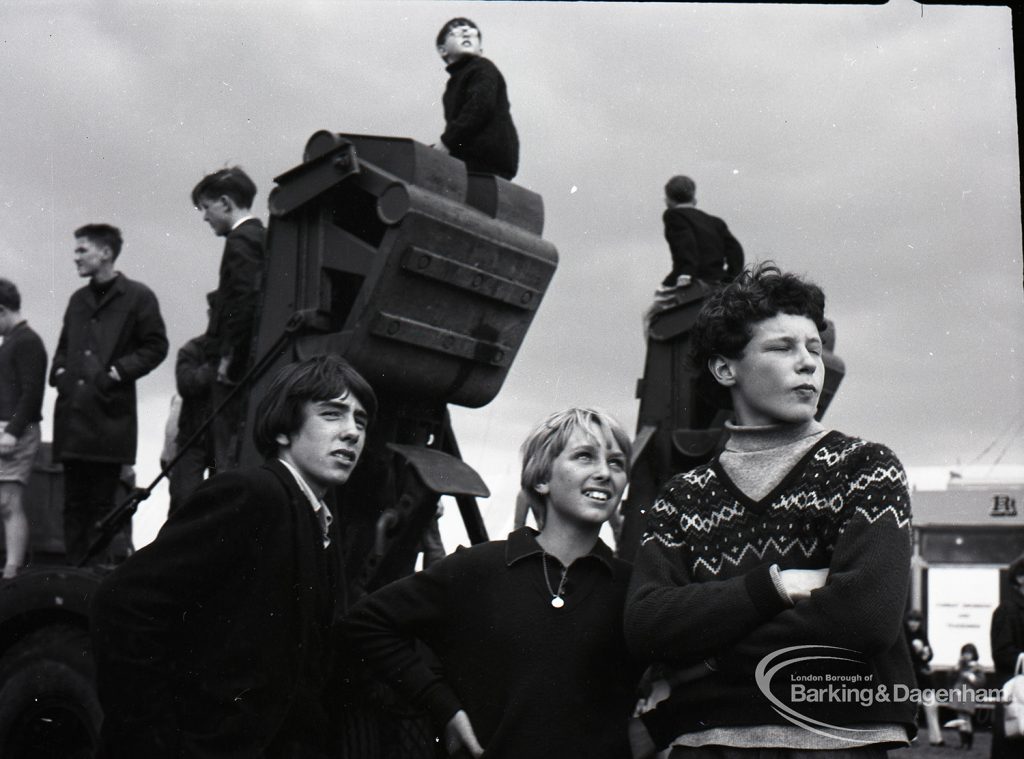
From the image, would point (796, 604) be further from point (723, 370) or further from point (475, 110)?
point (475, 110)

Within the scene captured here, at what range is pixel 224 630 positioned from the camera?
9.93 feet

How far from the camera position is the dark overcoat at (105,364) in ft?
19.3

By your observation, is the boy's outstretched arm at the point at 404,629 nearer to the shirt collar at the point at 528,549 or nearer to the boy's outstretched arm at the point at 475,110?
the shirt collar at the point at 528,549

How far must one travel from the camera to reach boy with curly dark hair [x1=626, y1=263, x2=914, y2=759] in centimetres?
253

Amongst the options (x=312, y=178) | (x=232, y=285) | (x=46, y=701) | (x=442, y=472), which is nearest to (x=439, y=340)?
(x=442, y=472)

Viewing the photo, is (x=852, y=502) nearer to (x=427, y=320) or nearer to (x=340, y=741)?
(x=340, y=741)

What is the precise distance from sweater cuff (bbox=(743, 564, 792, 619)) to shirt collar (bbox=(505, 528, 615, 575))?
2.27 feet

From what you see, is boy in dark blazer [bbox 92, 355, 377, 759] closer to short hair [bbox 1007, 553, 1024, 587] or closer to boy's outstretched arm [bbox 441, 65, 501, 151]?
Result: boy's outstretched arm [bbox 441, 65, 501, 151]

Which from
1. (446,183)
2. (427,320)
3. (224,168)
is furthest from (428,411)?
(224,168)

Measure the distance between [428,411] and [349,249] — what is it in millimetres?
773

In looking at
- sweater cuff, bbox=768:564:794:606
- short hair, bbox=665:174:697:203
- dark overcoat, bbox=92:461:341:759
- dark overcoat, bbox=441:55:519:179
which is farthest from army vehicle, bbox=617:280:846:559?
sweater cuff, bbox=768:564:794:606

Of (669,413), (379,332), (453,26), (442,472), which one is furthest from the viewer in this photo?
(669,413)

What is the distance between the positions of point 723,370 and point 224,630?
1.25m

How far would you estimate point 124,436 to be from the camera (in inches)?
235
